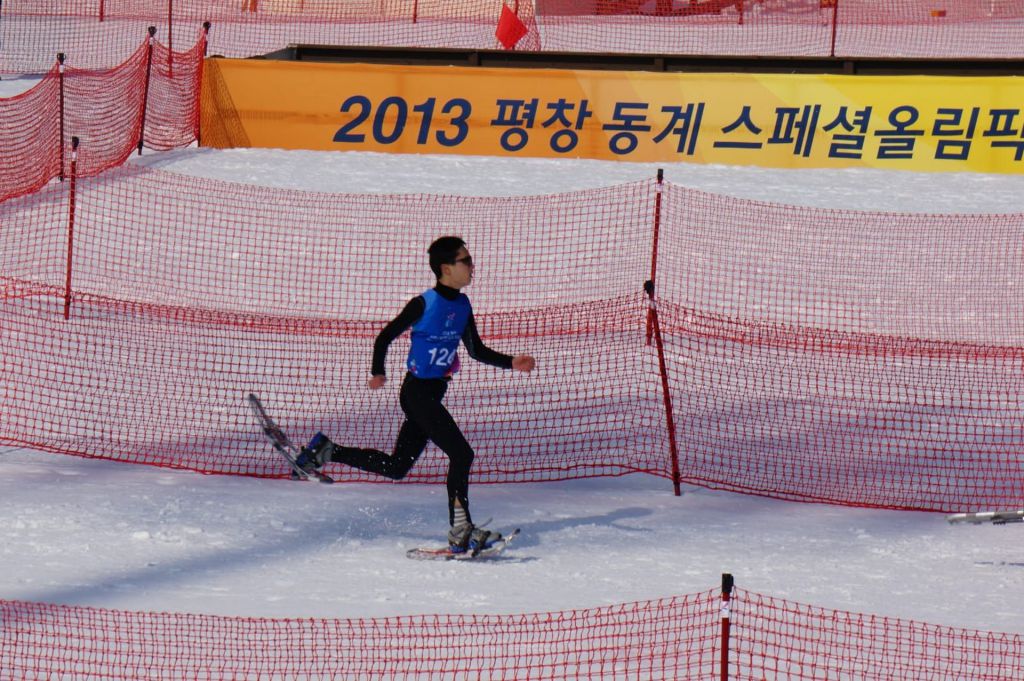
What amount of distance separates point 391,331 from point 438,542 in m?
1.59

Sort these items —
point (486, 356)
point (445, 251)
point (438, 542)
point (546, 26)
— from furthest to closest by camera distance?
point (546, 26), point (438, 542), point (486, 356), point (445, 251)

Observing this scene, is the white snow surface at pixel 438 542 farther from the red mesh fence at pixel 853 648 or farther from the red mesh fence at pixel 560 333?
the red mesh fence at pixel 560 333

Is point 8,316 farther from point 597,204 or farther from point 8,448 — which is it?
point 597,204

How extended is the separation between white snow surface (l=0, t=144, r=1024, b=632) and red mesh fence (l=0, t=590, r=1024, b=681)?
29 centimetres

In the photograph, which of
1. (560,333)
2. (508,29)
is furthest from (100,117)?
(560,333)

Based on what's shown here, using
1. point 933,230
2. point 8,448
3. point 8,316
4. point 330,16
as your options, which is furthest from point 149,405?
point 330,16

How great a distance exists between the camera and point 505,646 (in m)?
8.63

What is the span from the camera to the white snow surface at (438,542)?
31.3 feet

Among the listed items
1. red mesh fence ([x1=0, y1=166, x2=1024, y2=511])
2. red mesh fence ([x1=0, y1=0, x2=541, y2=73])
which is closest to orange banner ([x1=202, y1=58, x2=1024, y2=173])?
red mesh fence ([x1=0, y1=166, x2=1024, y2=511])

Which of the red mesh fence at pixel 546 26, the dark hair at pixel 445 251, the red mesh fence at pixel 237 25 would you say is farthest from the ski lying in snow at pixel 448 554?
the red mesh fence at pixel 237 25

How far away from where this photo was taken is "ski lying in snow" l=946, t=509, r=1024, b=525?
10.1 m

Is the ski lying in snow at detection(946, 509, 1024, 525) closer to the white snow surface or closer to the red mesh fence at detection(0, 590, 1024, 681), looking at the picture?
the white snow surface

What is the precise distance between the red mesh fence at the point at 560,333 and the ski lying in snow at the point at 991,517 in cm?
148

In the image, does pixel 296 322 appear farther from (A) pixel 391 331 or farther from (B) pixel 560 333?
(A) pixel 391 331
